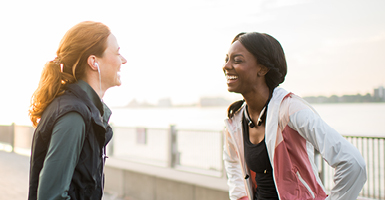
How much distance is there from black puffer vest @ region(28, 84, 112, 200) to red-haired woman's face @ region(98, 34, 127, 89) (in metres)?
0.24

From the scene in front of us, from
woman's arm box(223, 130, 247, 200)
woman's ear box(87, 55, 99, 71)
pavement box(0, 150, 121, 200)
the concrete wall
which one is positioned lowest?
pavement box(0, 150, 121, 200)

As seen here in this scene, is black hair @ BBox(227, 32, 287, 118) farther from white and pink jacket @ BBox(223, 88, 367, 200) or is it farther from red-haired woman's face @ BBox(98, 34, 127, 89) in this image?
red-haired woman's face @ BBox(98, 34, 127, 89)

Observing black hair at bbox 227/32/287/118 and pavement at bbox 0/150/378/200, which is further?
pavement at bbox 0/150/378/200

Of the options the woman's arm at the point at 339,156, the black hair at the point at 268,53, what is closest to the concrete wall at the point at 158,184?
the black hair at the point at 268,53

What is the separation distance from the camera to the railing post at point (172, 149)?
7707 millimetres

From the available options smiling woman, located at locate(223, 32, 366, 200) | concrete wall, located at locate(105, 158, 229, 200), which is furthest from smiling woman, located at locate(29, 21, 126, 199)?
concrete wall, located at locate(105, 158, 229, 200)

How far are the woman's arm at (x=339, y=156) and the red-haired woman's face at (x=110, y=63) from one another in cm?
119

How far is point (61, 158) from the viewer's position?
1.42 meters

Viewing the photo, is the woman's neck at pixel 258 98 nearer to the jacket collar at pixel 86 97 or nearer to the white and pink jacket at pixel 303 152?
the white and pink jacket at pixel 303 152

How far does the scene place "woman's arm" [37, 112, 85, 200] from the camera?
1.41 meters

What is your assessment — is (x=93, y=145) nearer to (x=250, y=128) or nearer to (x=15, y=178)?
(x=250, y=128)

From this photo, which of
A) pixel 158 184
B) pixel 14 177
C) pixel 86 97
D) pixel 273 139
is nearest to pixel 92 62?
pixel 86 97

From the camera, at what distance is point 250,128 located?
2.53 meters

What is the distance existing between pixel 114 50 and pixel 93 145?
0.60m
